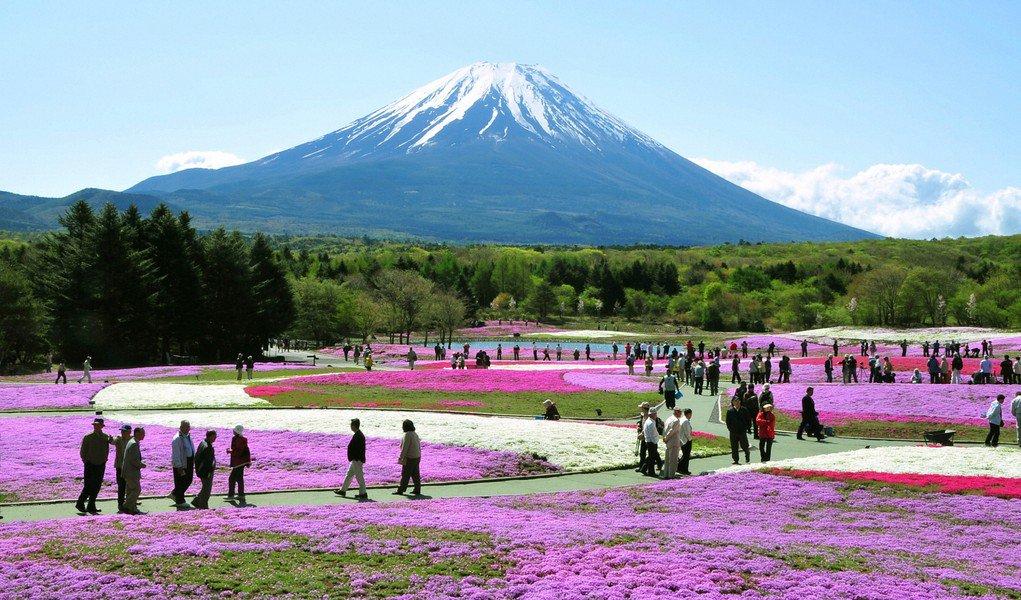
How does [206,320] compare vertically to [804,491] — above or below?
above

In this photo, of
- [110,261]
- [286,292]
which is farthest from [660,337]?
[110,261]

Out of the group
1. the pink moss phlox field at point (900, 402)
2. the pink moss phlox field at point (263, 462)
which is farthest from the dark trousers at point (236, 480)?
the pink moss phlox field at point (900, 402)

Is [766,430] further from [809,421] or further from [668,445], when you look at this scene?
[809,421]

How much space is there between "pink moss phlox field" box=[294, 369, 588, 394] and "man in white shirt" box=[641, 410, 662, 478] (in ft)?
66.0

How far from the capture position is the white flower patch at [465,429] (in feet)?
93.9

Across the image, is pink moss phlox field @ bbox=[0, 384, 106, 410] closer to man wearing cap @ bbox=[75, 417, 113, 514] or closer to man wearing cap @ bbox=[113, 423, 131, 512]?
man wearing cap @ bbox=[113, 423, 131, 512]

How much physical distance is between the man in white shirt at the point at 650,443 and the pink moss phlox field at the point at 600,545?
373 centimetres

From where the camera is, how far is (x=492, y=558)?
16.0 meters

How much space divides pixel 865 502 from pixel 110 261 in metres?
64.2

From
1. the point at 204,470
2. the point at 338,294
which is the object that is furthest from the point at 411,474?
the point at 338,294

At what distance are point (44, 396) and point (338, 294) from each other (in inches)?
2761

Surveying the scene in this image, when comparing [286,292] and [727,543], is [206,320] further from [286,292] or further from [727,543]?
[727,543]

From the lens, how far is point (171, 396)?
140 feet

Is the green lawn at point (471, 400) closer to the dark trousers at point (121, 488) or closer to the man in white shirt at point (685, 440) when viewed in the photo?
the man in white shirt at point (685, 440)
